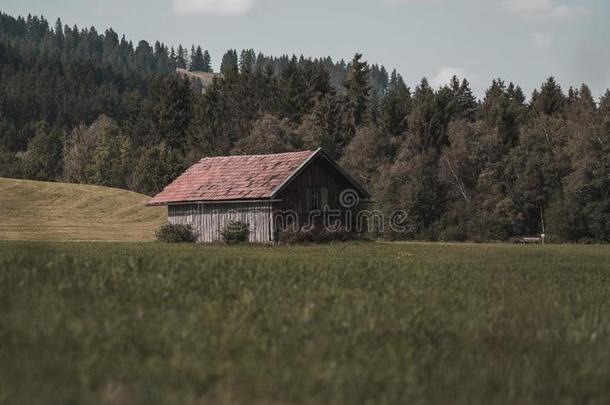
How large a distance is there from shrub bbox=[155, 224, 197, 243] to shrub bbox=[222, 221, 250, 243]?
11.5ft

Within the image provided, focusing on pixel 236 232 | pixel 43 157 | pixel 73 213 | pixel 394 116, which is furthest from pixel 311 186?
pixel 43 157

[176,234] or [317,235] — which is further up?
[176,234]

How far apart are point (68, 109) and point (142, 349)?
7341 inches

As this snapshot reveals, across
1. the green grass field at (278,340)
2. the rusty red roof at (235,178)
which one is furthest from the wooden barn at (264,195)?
the green grass field at (278,340)

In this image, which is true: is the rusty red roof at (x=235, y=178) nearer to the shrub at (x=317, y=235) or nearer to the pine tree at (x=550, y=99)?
the shrub at (x=317, y=235)

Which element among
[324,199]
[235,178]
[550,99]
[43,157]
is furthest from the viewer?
[43,157]

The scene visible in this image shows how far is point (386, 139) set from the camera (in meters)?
98.5

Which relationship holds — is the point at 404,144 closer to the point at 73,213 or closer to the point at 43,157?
the point at 73,213

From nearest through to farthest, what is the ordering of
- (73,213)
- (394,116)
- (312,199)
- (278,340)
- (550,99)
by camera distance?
(278,340) → (312,199) → (73,213) → (394,116) → (550,99)

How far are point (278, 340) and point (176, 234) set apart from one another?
147ft

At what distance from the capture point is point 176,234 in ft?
176

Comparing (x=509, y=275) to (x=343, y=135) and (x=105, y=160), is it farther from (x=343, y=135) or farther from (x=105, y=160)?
(x=105, y=160)

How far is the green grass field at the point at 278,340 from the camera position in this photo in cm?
751

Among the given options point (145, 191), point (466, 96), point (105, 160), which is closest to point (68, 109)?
point (105, 160)
